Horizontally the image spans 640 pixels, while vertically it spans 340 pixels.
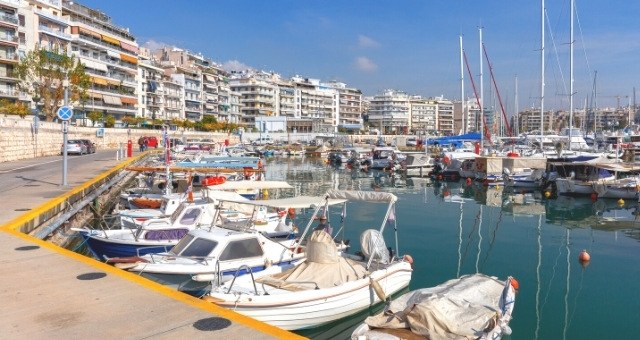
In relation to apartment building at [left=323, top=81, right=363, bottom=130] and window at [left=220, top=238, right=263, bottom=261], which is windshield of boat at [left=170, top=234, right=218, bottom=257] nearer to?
window at [left=220, top=238, right=263, bottom=261]

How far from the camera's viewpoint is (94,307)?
7.55 metres

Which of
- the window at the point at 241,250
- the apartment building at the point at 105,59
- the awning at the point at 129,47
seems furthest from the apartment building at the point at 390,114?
the window at the point at 241,250

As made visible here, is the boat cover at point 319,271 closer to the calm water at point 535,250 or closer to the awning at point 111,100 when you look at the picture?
the calm water at point 535,250

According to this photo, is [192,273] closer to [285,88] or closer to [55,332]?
[55,332]

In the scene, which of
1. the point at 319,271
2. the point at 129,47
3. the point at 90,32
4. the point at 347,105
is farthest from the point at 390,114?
the point at 319,271

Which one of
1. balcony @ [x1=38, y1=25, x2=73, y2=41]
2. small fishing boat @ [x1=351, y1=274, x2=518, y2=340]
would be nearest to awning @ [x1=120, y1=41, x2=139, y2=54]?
Answer: balcony @ [x1=38, y1=25, x2=73, y2=41]

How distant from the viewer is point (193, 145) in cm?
6694

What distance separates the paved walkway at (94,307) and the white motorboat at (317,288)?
8.34 feet

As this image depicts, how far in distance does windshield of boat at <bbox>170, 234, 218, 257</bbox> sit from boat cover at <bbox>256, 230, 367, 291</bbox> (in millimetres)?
1564

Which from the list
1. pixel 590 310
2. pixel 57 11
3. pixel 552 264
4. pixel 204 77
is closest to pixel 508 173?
pixel 552 264

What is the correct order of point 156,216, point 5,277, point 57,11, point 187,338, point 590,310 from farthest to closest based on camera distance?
point 57,11, point 156,216, point 590,310, point 5,277, point 187,338

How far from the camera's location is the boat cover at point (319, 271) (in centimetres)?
1208

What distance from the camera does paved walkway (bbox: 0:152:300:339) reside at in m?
6.65

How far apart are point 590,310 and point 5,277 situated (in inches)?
529
